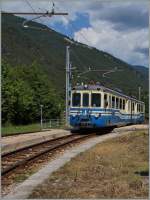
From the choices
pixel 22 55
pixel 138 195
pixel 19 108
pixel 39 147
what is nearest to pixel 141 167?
pixel 138 195

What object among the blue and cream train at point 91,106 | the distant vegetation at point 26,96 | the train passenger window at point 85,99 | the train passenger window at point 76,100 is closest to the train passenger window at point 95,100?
the blue and cream train at point 91,106

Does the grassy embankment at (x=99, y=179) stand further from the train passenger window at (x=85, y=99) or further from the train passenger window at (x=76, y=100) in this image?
the train passenger window at (x=76, y=100)

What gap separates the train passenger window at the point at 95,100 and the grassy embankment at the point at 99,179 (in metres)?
16.6

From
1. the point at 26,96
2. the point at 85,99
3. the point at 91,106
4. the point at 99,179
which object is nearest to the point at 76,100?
the point at 85,99

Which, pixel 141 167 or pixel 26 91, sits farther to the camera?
pixel 26 91

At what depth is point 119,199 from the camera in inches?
372

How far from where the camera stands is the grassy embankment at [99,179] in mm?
10055

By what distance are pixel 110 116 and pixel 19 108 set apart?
27000 millimetres

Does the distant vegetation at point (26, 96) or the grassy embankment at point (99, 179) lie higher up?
the distant vegetation at point (26, 96)

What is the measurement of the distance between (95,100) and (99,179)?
22.5 m

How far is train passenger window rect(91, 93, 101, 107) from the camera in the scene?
1348 inches

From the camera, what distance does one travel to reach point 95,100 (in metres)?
34.3

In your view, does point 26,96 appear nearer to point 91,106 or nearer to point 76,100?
point 76,100

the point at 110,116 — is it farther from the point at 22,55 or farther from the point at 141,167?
the point at 22,55
